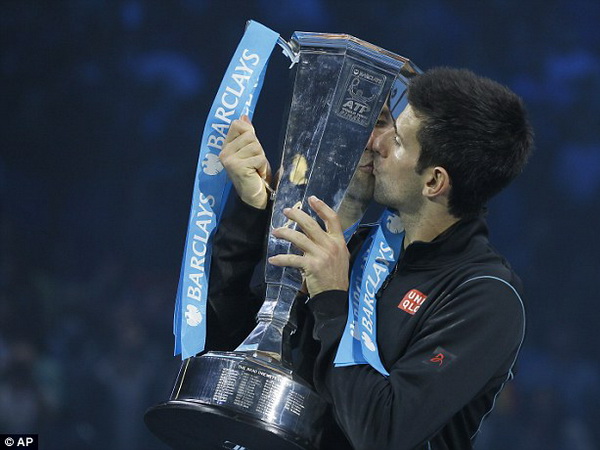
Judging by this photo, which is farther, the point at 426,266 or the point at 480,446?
the point at 480,446

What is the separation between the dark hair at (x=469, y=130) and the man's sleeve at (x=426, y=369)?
20 centimetres

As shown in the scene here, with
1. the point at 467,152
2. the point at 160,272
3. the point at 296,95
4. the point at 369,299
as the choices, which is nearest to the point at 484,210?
the point at 467,152

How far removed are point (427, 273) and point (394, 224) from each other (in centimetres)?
14

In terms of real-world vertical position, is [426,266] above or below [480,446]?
above

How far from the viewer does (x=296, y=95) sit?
62.6 inches

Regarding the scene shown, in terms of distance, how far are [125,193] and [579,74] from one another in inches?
66.3

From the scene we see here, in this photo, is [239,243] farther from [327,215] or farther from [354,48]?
[354,48]

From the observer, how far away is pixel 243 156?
158cm

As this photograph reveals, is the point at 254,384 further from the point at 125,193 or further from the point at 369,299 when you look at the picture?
the point at 125,193

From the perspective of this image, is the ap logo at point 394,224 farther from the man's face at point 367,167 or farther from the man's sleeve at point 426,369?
the man's sleeve at point 426,369

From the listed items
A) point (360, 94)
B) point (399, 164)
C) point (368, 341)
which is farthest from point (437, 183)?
point (368, 341)

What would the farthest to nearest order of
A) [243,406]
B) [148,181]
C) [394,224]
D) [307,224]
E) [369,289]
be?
[148,181] < [394,224] < [369,289] < [307,224] < [243,406]

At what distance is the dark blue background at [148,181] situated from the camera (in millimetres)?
3158

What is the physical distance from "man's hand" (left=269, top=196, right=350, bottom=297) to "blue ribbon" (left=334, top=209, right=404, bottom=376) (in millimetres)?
70
